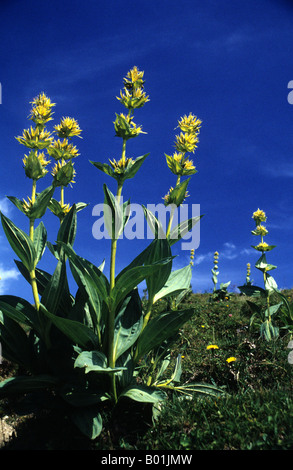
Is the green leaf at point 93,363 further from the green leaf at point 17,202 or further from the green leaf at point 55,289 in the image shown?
the green leaf at point 17,202

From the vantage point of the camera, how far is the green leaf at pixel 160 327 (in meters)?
3.51

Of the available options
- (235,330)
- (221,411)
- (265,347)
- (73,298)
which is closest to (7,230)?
(73,298)

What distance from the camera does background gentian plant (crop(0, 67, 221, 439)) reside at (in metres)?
3.23

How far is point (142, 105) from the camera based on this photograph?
3705mm

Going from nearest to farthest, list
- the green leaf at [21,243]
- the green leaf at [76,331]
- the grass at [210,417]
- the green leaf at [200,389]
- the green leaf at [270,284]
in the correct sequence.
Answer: the grass at [210,417]
the green leaf at [76,331]
the green leaf at [21,243]
the green leaf at [200,389]
the green leaf at [270,284]

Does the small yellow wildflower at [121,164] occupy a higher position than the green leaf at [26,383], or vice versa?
the small yellow wildflower at [121,164]

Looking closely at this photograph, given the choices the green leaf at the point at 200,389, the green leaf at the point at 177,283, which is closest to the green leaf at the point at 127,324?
the green leaf at the point at 177,283

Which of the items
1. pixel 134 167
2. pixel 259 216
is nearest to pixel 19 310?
pixel 134 167

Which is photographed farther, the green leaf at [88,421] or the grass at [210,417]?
the green leaf at [88,421]

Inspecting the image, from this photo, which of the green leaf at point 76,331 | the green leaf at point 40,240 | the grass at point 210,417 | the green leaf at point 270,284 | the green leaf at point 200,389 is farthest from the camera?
the green leaf at point 270,284

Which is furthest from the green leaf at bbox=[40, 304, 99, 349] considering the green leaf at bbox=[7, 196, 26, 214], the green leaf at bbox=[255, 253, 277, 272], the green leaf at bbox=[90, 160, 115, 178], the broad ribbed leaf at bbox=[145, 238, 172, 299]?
the green leaf at bbox=[255, 253, 277, 272]

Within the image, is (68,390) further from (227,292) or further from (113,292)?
(227,292)

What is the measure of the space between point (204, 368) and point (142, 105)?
9.80 ft

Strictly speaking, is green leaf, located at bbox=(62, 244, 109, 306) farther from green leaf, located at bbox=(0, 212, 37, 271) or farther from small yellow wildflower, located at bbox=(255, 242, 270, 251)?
small yellow wildflower, located at bbox=(255, 242, 270, 251)
